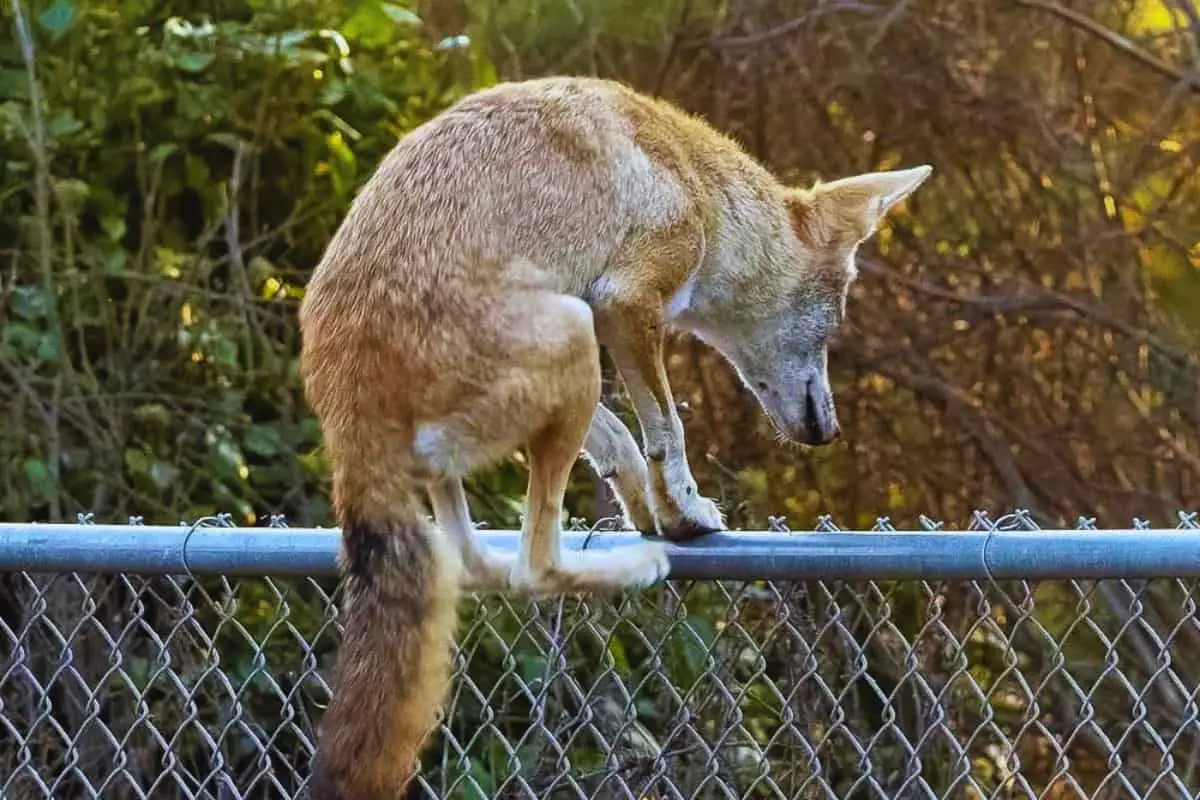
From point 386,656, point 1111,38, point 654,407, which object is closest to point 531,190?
point 654,407

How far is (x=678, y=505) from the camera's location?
3486mm

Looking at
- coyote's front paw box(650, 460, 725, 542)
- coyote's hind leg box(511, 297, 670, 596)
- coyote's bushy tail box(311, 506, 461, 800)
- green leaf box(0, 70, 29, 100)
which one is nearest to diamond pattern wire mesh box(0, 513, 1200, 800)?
coyote's front paw box(650, 460, 725, 542)

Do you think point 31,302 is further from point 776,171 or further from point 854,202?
point 854,202

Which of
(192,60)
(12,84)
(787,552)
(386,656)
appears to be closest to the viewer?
(787,552)

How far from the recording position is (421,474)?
3.19 metres

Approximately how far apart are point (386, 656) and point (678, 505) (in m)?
0.86

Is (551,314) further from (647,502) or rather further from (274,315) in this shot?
(274,315)

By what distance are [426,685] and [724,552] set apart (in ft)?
1.70

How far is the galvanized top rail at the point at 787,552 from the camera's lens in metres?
2.51

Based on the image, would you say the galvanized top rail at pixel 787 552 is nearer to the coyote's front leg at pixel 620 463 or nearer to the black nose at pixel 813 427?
the coyote's front leg at pixel 620 463

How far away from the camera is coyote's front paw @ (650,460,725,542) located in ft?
11.3

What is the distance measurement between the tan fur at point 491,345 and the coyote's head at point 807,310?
0.25m

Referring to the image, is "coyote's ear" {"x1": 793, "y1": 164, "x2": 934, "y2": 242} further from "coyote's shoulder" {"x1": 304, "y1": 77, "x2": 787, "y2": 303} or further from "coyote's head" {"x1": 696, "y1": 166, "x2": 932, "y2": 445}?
"coyote's shoulder" {"x1": 304, "y1": 77, "x2": 787, "y2": 303}

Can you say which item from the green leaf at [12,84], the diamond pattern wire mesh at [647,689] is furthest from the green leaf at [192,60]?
the diamond pattern wire mesh at [647,689]
